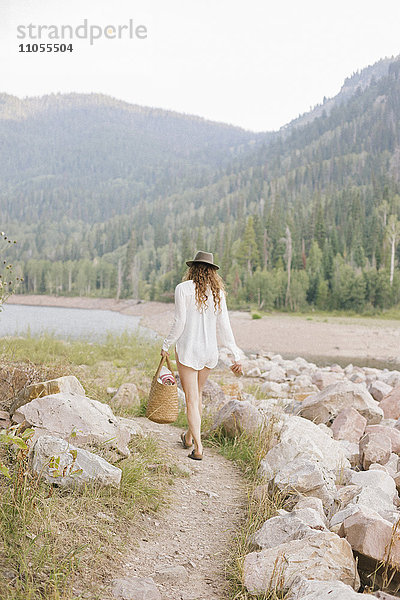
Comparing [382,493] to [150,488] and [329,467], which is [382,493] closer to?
[329,467]

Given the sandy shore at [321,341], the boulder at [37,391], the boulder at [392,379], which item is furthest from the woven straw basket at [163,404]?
the sandy shore at [321,341]

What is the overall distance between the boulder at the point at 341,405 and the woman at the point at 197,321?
3163 mm

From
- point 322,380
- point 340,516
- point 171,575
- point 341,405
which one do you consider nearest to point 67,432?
point 171,575

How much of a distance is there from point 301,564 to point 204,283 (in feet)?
9.48

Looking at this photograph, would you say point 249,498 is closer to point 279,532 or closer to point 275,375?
point 279,532

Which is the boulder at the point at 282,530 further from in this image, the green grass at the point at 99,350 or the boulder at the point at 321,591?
the green grass at the point at 99,350

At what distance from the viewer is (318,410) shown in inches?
328

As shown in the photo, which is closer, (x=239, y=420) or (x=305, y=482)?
(x=305, y=482)

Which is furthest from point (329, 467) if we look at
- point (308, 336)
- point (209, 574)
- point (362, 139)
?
point (362, 139)

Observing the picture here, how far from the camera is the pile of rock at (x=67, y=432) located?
156 inches

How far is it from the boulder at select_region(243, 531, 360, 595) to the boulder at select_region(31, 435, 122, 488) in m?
1.23

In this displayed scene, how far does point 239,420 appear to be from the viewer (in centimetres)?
641

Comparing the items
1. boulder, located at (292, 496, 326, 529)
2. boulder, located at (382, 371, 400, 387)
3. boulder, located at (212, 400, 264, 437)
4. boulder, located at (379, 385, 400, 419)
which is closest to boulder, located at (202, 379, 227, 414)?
boulder, located at (212, 400, 264, 437)

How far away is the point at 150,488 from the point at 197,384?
1447 mm
